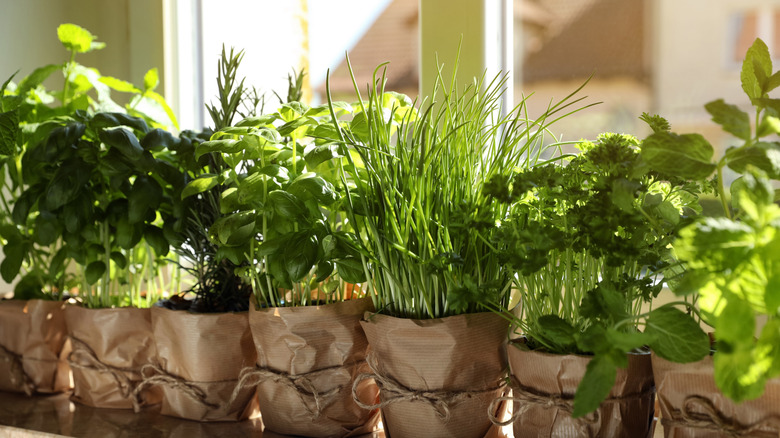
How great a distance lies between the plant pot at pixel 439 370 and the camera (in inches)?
28.8

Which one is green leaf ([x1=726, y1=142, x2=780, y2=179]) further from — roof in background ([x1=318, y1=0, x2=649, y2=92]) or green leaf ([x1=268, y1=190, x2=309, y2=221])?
Answer: roof in background ([x1=318, y1=0, x2=649, y2=92])

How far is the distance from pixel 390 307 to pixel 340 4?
745 millimetres

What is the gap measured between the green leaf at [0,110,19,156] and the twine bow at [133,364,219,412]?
37 centimetres

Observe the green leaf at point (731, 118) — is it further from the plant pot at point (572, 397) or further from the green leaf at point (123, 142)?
the green leaf at point (123, 142)

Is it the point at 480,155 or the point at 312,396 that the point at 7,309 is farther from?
the point at 480,155

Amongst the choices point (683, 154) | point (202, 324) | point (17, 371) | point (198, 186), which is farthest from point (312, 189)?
point (17, 371)

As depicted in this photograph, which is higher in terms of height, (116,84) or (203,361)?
(116,84)

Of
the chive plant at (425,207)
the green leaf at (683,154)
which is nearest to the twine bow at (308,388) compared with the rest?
the chive plant at (425,207)

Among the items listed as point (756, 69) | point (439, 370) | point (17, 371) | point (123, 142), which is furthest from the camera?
point (17, 371)

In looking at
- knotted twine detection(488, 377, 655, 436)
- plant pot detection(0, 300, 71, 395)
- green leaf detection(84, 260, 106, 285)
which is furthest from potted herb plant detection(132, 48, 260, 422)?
knotted twine detection(488, 377, 655, 436)

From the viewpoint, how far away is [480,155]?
2.59 feet

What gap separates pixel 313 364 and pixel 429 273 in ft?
0.70

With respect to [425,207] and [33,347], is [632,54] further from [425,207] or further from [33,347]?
[33,347]

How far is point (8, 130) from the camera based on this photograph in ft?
3.21
